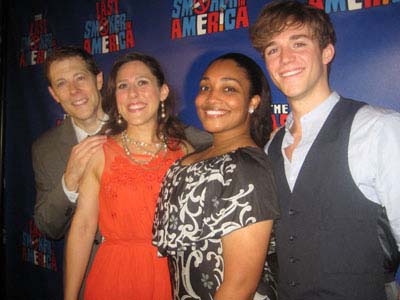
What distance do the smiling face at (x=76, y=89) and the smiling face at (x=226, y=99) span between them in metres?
1.11

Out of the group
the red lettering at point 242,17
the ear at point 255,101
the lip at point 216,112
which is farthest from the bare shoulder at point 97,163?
the red lettering at point 242,17

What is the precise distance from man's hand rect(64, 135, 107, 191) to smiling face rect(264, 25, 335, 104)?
1073 mm

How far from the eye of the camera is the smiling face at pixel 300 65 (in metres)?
1.47

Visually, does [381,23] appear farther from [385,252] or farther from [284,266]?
[284,266]

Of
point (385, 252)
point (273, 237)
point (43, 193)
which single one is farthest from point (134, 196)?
point (385, 252)

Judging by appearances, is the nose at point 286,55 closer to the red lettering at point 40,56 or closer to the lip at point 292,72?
the lip at point 292,72

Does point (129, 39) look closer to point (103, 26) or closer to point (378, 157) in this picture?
point (103, 26)

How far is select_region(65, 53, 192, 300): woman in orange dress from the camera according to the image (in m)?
1.80

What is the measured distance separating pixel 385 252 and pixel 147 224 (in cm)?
112

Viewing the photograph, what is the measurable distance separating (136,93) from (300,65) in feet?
2.94

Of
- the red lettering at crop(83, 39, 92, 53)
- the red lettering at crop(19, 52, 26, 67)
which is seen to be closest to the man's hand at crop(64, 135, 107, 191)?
the red lettering at crop(83, 39, 92, 53)

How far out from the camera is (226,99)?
1.55 metres

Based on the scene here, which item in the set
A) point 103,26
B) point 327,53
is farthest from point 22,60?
point 327,53

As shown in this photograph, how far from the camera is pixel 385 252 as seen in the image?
4.33 feet
